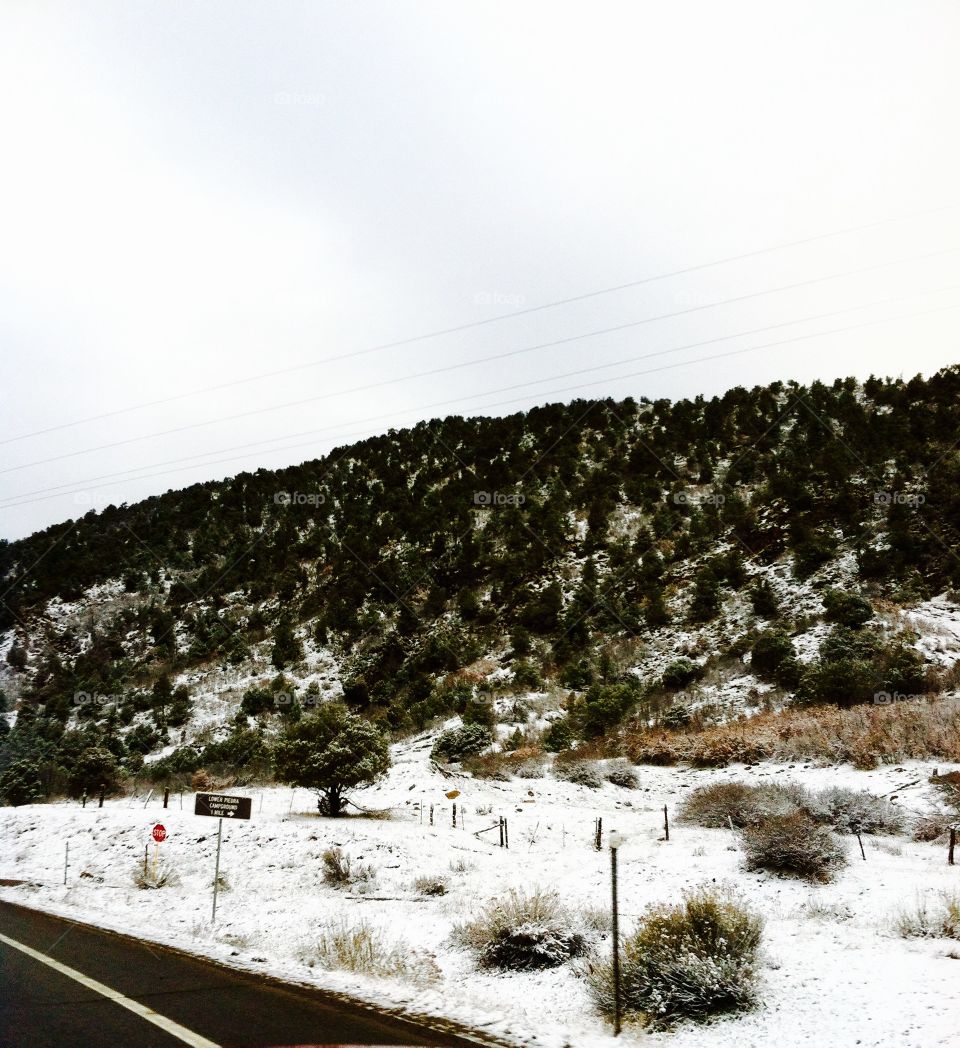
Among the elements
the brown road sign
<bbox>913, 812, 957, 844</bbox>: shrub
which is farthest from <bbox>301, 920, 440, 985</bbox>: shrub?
<bbox>913, 812, 957, 844</bbox>: shrub

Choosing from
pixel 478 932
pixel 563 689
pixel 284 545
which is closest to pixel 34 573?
pixel 284 545

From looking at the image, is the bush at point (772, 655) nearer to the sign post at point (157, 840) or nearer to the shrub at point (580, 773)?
the shrub at point (580, 773)

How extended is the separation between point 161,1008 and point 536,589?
37.8 metres

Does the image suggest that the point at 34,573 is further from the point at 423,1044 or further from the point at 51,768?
the point at 423,1044

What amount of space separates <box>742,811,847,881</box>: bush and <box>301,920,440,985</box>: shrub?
6.33 m

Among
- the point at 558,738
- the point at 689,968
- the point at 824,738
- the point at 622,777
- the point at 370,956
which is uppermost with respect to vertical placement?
the point at 824,738

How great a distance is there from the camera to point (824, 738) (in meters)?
20.7

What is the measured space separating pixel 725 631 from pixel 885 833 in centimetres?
2090

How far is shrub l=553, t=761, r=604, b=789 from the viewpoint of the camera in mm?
Result: 22672

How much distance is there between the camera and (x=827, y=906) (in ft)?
32.0

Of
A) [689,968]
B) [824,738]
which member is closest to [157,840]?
[689,968]

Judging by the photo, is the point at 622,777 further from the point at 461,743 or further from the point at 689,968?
the point at 689,968

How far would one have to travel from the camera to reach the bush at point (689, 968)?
22.7 feet

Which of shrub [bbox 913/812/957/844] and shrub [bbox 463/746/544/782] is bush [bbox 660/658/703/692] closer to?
shrub [bbox 463/746/544/782]
